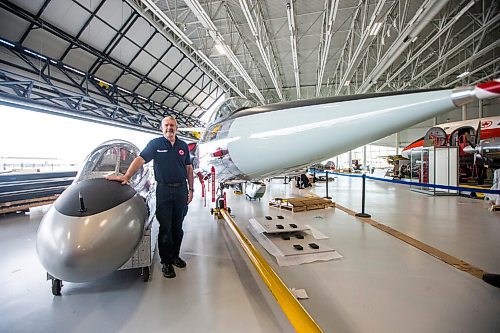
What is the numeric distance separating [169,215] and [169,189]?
0.33m

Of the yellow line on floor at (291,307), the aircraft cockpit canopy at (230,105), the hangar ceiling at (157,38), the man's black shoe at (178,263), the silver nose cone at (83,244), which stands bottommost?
the man's black shoe at (178,263)

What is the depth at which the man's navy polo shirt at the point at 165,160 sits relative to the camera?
9.19 ft

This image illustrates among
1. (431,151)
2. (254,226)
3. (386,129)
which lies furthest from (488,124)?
(386,129)

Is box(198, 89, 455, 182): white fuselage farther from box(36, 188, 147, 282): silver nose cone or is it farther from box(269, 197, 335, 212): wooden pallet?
box(269, 197, 335, 212): wooden pallet

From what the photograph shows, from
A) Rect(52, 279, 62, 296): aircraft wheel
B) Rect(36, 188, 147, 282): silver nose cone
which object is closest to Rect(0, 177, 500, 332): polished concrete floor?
Rect(52, 279, 62, 296): aircraft wheel

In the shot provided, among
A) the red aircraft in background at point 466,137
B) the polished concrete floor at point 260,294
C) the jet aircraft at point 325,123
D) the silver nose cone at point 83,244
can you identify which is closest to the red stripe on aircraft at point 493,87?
the jet aircraft at point 325,123

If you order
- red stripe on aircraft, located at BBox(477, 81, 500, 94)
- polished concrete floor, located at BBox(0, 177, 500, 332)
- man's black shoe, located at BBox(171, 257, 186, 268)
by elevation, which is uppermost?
red stripe on aircraft, located at BBox(477, 81, 500, 94)

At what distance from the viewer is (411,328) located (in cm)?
184

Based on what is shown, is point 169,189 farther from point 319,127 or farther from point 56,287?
point 319,127

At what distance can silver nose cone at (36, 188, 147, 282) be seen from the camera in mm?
1803

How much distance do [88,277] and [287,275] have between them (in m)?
2.01

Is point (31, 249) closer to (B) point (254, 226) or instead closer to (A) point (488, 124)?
(B) point (254, 226)

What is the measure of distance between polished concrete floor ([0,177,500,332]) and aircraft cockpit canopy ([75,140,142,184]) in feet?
4.24

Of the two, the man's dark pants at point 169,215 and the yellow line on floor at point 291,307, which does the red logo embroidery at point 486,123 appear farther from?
the man's dark pants at point 169,215
